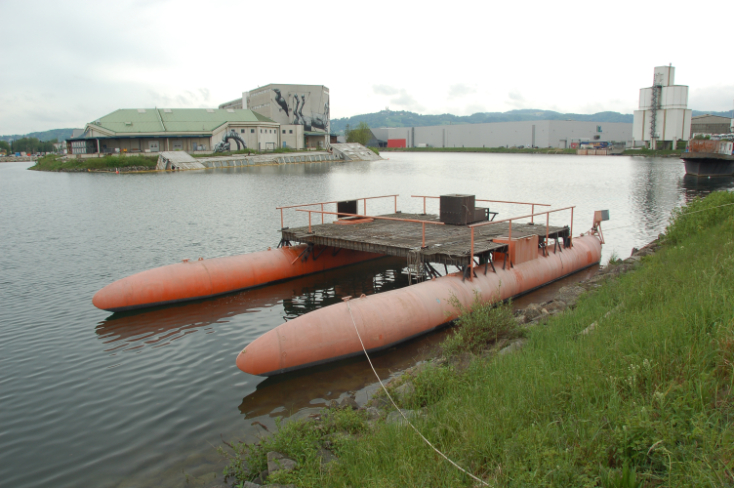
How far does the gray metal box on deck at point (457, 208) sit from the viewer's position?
1855 centimetres

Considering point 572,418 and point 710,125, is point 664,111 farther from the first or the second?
point 572,418

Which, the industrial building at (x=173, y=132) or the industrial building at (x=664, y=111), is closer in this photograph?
the industrial building at (x=173, y=132)

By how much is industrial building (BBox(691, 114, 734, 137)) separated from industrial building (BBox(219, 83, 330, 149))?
317 ft

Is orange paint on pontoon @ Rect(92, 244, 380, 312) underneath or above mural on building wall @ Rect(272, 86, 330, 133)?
underneath

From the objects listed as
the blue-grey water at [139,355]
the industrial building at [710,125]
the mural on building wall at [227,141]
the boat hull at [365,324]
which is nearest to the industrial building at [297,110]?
the mural on building wall at [227,141]

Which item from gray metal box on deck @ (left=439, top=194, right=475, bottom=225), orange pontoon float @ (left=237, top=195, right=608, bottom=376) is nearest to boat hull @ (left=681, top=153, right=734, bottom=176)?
orange pontoon float @ (left=237, top=195, right=608, bottom=376)

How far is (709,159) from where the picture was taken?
54188 millimetres

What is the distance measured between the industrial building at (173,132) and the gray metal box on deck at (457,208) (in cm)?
8734

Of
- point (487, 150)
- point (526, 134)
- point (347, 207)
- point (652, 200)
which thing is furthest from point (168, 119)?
point (526, 134)

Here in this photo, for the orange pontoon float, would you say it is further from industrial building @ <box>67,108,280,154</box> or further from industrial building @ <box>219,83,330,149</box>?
industrial building @ <box>219,83,330,149</box>

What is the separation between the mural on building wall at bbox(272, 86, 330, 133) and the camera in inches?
4585

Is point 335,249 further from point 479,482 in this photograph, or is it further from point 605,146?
point 605,146

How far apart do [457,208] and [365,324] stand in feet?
28.2

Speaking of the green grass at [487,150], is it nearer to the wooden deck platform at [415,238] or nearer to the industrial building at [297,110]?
the industrial building at [297,110]
